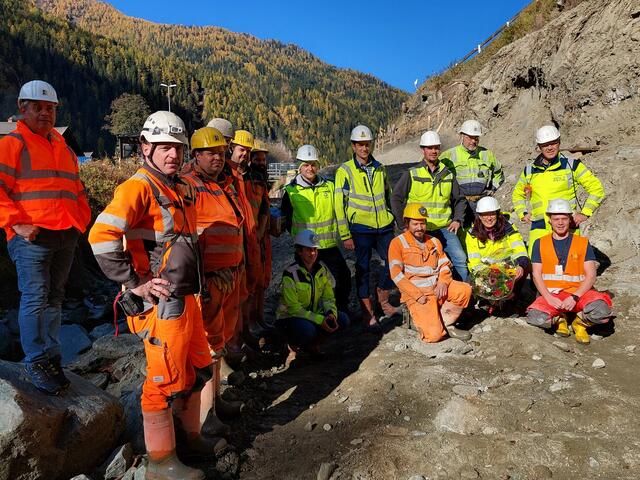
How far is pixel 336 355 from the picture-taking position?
550 centimetres

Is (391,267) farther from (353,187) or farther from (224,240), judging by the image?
(224,240)

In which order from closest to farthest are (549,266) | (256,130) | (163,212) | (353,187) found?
1. (163,212)
2. (549,266)
3. (353,187)
4. (256,130)

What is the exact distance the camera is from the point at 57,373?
3520 mm

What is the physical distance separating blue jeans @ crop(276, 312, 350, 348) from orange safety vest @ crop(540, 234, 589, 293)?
255 cm

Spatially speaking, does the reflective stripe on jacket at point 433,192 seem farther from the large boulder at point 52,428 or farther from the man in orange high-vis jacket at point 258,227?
the large boulder at point 52,428

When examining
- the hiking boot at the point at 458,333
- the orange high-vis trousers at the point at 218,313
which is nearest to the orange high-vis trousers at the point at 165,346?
the orange high-vis trousers at the point at 218,313

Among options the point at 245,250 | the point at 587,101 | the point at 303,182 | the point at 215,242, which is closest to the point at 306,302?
the point at 245,250

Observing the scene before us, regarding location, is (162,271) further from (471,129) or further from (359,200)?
(471,129)

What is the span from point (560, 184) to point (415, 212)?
1.87 meters

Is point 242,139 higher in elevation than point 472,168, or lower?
higher

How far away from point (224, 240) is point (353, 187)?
→ 2.67 m

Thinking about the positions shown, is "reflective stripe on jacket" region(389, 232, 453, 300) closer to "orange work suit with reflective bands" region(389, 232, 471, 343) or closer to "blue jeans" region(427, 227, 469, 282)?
"orange work suit with reflective bands" region(389, 232, 471, 343)

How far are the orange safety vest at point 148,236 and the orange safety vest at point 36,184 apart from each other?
1293 mm

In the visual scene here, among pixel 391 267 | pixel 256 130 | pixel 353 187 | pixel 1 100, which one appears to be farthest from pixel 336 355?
pixel 256 130
